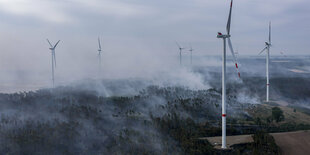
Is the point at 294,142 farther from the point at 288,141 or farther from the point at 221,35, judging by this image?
the point at 221,35

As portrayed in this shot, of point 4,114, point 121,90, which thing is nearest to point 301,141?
point 4,114

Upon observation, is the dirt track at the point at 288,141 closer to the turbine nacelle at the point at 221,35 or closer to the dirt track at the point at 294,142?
the dirt track at the point at 294,142

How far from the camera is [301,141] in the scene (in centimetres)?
4872

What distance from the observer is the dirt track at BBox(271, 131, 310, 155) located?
4494 centimetres

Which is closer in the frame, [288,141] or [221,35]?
[221,35]

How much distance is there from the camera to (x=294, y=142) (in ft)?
158

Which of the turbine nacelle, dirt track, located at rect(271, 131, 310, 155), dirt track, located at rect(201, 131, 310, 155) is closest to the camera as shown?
the turbine nacelle

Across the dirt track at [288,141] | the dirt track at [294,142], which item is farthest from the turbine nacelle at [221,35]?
the dirt track at [294,142]

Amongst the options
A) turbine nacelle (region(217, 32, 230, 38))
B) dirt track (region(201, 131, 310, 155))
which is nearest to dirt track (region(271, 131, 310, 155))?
dirt track (region(201, 131, 310, 155))

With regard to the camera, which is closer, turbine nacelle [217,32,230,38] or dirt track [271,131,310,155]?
turbine nacelle [217,32,230,38]

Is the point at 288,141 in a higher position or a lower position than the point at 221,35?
lower

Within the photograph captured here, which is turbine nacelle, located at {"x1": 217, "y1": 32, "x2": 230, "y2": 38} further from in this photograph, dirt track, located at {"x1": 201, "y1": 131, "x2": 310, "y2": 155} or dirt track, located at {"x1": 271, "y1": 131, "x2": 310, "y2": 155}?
dirt track, located at {"x1": 271, "y1": 131, "x2": 310, "y2": 155}

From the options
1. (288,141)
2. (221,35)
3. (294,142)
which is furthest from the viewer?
(288,141)

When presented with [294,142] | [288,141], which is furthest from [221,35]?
[294,142]
